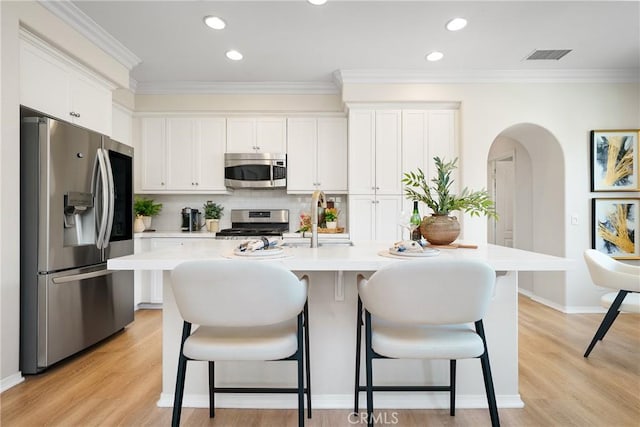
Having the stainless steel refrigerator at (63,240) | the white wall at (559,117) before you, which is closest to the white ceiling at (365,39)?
the white wall at (559,117)

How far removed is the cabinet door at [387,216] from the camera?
4.02 metres

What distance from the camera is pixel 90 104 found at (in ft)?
10.2

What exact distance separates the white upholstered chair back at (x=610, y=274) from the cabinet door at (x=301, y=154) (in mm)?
2751

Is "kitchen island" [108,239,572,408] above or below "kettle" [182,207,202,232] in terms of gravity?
below

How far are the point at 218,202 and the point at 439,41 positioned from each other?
3059 mm

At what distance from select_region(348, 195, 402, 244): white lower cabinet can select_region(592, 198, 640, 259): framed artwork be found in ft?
6.93

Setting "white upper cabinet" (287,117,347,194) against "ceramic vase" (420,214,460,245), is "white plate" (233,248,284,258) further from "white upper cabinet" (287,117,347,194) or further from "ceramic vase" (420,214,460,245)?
"white upper cabinet" (287,117,347,194)

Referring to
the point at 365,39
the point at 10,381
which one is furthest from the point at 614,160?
the point at 10,381

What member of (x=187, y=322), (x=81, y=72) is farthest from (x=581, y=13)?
(x=81, y=72)

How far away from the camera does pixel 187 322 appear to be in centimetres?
151

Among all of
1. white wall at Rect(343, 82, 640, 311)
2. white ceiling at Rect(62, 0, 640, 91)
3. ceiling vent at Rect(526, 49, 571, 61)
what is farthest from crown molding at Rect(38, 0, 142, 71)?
ceiling vent at Rect(526, 49, 571, 61)

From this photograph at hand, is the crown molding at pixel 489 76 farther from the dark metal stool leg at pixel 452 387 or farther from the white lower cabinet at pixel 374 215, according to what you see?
the dark metal stool leg at pixel 452 387

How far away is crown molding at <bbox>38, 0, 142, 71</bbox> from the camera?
8.58ft

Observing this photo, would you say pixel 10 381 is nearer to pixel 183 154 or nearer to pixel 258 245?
pixel 258 245
